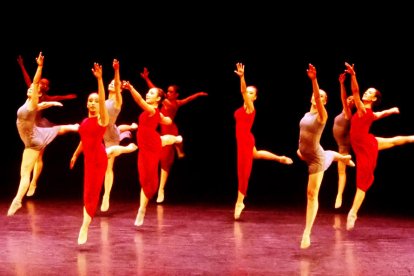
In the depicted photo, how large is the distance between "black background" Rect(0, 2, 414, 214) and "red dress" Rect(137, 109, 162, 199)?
1.69 meters

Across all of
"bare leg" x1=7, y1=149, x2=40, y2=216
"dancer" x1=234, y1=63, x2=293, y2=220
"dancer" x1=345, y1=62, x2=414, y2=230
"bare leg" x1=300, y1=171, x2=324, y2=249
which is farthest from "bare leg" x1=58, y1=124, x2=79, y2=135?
"dancer" x1=345, y1=62, x2=414, y2=230

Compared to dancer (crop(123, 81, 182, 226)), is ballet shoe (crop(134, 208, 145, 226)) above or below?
below

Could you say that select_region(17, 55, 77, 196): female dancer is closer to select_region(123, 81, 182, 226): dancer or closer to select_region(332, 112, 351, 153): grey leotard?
select_region(123, 81, 182, 226): dancer

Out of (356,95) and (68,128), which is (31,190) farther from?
(356,95)

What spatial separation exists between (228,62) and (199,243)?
4439mm

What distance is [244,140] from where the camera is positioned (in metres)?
6.31

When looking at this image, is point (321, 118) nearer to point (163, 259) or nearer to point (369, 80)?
point (163, 259)

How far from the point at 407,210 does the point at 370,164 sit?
1268mm

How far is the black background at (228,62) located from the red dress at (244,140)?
134cm

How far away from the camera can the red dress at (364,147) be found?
235 inches

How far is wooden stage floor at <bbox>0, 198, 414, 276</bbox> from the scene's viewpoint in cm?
451

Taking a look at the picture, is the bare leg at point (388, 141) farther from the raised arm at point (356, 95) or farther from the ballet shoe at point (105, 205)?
the ballet shoe at point (105, 205)

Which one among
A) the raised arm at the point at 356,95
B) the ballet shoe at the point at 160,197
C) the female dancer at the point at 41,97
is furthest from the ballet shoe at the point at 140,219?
the raised arm at the point at 356,95

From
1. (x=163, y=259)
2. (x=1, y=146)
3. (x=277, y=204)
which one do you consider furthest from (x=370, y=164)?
(x=1, y=146)
